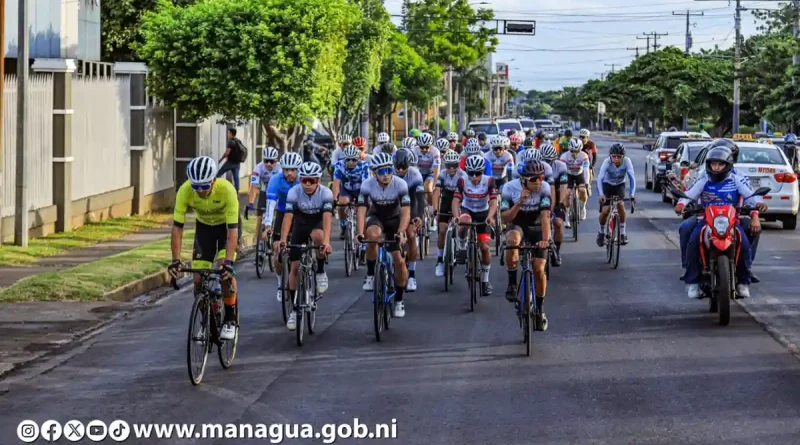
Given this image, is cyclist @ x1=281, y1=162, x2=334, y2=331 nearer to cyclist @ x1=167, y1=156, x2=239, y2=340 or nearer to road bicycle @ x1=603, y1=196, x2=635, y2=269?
cyclist @ x1=167, y1=156, x2=239, y2=340

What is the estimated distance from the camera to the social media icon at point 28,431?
884 centimetres

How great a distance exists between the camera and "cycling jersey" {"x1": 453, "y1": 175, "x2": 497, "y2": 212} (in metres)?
16.6

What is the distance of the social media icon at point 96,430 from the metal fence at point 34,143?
43.7 feet

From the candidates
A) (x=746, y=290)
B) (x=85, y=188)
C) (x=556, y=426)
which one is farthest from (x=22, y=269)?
(x=556, y=426)

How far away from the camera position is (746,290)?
14.4 m

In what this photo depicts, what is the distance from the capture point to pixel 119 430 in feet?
29.8

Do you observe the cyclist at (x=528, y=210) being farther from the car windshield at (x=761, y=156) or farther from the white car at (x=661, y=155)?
the white car at (x=661, y=155)

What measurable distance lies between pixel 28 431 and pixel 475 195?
8.48 meters

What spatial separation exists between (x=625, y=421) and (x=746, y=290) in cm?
555

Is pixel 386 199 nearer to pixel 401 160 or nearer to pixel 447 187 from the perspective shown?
pixel 401 160

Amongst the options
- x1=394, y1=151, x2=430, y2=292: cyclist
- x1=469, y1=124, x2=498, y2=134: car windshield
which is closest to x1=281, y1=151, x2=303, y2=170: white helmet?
x1=394, y1=151, x2=430, y2=292: cyclist

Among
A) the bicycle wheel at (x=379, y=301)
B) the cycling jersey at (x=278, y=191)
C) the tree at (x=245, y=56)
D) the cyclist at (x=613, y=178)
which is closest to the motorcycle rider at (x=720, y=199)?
the bicycle wheel at (x=379, y=301)

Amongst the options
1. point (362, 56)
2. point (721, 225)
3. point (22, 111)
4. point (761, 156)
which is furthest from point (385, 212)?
point (362, 56)

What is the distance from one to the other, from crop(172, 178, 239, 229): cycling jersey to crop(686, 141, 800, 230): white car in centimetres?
1621
